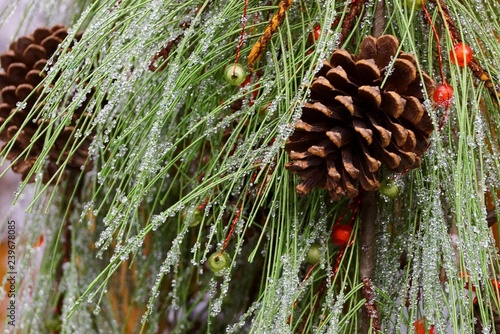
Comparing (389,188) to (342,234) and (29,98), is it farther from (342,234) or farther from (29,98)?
(29,98)

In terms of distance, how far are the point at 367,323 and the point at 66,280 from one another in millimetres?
356

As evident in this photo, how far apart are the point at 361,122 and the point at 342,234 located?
10 centimetres

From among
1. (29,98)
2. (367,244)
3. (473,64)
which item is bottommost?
(367,244)

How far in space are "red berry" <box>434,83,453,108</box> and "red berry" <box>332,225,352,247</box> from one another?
0.12 meters

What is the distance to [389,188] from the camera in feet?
1.63

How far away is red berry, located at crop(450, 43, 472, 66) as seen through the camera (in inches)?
19.5

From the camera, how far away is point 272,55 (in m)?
0.53

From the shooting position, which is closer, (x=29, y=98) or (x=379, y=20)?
(x=379, y=20)

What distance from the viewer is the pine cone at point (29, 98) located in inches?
27.4

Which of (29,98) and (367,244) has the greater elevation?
(29,98)

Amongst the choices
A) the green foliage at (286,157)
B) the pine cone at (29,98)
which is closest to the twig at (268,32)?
the green foliage at (286,157)

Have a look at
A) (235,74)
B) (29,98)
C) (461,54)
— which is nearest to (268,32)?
(235,74)

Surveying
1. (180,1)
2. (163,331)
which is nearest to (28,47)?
(180,1)

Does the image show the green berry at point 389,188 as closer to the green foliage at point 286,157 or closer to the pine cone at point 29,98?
the green foliage at point 286,157
